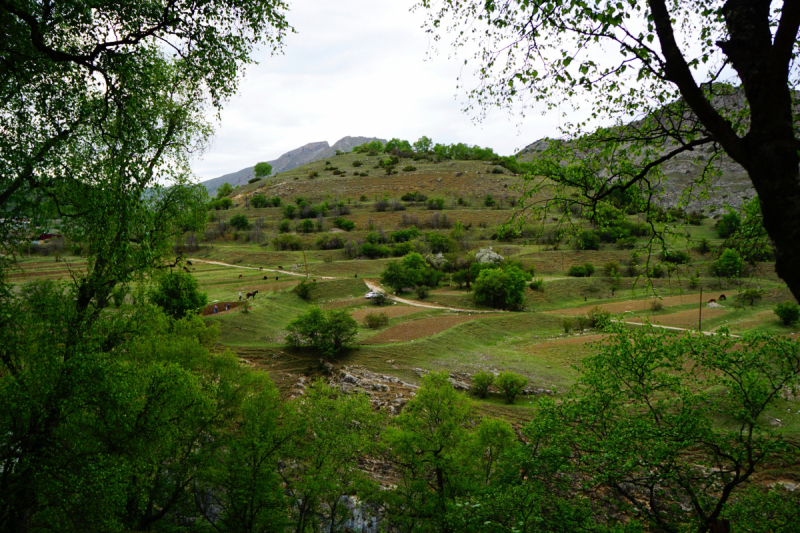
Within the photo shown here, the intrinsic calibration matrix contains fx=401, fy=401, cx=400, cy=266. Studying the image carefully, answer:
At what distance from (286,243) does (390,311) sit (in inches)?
1324

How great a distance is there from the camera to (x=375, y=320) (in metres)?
37.2

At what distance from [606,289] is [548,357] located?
27364mm

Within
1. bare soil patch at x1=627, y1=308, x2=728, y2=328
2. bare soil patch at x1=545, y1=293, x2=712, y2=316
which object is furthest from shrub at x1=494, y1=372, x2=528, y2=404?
bare soil patch at x1=545, y1=293, x2=712, y2=316

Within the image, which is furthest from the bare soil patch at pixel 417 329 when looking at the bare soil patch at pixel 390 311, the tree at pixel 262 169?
the tree at pixel 262 169

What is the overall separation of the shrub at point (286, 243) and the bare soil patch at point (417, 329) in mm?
37234

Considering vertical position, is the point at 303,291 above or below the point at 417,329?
above

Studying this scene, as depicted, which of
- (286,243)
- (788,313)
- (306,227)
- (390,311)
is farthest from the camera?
(306,227)

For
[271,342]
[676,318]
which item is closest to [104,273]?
[271,342]

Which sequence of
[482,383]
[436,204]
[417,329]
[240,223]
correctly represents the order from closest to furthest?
1. [482,383]
2. [417,329]
3. [240,223]
4. [436,204]

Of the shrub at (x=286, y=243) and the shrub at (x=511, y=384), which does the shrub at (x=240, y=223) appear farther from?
the shrub at (x=511, y=384)

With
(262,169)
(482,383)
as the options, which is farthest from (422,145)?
(482,383)

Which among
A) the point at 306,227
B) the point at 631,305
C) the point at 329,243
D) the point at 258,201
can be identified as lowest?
the point at 631,305

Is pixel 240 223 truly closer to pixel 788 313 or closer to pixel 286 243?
pixel 286 243

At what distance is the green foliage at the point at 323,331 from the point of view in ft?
98.9
